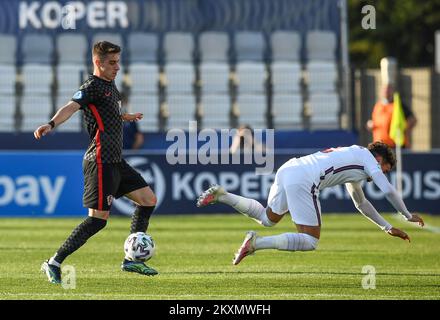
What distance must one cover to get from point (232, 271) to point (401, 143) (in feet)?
29.5

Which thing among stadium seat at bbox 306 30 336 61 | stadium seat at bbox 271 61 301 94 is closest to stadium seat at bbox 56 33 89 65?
stadium seat at bbox 271 61 301 94

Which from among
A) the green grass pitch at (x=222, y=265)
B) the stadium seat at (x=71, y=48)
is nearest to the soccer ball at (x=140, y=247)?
the green grass pitch at (x=222, y=265)

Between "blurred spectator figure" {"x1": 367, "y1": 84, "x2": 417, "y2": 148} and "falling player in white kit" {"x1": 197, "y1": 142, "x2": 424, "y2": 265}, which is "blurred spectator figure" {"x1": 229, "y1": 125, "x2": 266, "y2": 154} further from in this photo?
"falling player in white kit" {"x1": 197, "y1": 142, "x2": 424, "y2": 265}

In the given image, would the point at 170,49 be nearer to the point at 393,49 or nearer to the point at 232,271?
the point at 232,271

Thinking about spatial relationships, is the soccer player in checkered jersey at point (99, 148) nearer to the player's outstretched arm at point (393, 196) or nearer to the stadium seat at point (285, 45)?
the player's outstretched arm at point (393, 196)

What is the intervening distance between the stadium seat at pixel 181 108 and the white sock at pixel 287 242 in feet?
49.2

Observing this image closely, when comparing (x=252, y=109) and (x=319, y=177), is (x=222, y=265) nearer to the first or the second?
(x=319, y=177)

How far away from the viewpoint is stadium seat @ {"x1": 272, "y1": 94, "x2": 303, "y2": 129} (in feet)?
83.9

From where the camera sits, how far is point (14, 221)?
19359 mm

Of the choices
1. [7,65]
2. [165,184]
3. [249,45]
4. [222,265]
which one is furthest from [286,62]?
[222,265]

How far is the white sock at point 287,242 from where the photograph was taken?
1027cm

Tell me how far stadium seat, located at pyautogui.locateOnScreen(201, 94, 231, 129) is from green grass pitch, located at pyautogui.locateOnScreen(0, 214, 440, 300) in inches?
281

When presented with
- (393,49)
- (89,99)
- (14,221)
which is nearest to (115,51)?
(89,99)

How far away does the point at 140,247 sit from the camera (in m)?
11.0
